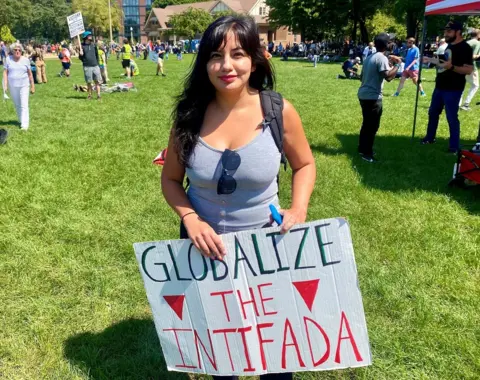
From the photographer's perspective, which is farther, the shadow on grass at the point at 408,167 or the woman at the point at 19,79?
the woman at the point at 19,79

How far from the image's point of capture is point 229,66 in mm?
1673

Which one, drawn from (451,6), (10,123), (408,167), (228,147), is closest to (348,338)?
(228,147)

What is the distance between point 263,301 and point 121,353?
148 cm

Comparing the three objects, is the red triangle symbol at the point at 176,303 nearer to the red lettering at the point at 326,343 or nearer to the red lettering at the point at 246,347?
the red lettering at the point at 246,347

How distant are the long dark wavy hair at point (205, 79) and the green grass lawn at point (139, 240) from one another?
1.62 metres

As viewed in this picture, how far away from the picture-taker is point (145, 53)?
42.2 meters

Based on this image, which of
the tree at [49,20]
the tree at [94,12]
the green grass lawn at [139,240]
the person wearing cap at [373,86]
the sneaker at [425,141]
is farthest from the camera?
the tree at [49,20]

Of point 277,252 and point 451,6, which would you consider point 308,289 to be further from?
point 451,6

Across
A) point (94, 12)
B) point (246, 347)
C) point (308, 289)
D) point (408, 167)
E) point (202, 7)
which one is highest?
point (202, 7)

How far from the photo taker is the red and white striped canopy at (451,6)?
5.34m

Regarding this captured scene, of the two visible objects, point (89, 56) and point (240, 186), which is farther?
point (89, 56)

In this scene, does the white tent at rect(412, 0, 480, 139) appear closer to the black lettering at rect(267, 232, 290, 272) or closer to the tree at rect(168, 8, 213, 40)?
the black lettering at rect(267, 232, 290, 272)

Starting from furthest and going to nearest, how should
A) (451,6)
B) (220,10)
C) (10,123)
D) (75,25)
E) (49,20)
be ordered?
(220,10) → (49,20) → (75,25) → (10,123) → (451,6)

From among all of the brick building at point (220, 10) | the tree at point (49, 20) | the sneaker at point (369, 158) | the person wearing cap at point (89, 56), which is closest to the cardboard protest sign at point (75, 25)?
the person wearing cap at point (89, 56)
